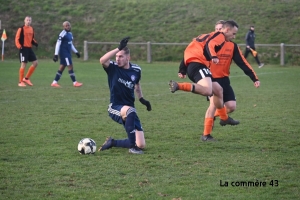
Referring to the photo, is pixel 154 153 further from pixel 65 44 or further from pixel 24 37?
pixel 24 37

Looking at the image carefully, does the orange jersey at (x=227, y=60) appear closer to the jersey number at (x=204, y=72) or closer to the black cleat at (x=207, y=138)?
the jersey number at (x=204, y=72)

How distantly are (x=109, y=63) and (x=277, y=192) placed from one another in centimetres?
323

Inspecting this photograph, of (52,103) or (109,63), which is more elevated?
(109,63)

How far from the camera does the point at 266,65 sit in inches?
1198

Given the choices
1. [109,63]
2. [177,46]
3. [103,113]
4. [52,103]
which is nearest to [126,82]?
[109,63]

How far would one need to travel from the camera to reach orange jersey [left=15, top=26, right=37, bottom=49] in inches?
726

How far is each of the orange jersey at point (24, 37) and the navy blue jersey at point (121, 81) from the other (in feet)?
35.5

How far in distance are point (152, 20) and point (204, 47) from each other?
28.5 meters

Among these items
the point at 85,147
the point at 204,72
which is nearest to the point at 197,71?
the point at 204,72

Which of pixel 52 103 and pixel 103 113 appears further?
pixel 52 103

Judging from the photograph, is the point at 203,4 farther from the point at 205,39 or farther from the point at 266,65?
the point at 205,39

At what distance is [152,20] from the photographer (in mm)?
36969

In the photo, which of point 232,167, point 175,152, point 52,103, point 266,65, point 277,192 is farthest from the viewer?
point 266,65

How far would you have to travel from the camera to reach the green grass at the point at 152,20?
1337 inches
